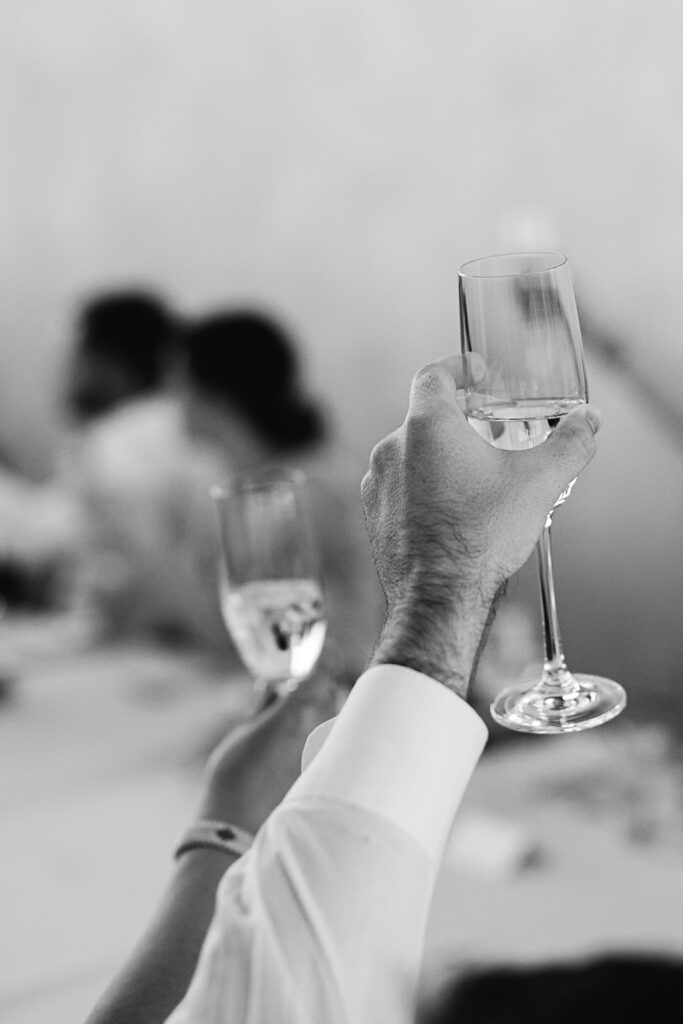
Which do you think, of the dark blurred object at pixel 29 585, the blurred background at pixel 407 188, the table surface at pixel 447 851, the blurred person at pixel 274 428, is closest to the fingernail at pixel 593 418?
the table surface at pixel 447 851

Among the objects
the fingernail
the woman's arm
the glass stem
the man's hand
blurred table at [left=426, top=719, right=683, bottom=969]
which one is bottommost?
blurred table at [left=426, top=719, right=683, bottom=969]

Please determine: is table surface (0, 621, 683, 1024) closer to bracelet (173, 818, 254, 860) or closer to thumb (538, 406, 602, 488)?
bracelet (173, 818, 254, 860)

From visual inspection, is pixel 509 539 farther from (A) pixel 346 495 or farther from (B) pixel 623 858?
(A) pixel 346 495

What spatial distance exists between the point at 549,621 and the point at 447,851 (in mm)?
460

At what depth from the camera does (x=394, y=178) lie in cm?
255

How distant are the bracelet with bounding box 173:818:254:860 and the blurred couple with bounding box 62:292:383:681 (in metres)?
1.02

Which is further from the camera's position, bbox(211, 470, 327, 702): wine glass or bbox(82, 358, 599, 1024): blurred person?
bbox(211, 470, 327, 702): wine glass

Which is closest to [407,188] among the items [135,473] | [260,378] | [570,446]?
[260,378]

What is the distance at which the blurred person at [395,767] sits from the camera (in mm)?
Answer: 476

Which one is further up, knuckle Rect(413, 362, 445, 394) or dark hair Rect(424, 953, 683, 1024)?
knuckle Rect(413, 362, 445, 394)

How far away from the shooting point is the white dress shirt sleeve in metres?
0.47

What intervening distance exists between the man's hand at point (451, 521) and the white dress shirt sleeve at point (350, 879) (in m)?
0.02

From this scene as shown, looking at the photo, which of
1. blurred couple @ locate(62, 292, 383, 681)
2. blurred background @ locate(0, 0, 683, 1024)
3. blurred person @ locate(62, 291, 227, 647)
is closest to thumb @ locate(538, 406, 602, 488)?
blurred background @ locate(0, 0, 683, 1024)

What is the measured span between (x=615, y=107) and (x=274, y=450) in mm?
1076
